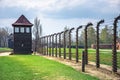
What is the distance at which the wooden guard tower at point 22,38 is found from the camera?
1950 inches

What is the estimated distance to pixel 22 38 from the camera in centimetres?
4959

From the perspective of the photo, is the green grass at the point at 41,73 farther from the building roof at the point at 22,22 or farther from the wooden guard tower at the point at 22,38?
the building roof at the point at 22,22

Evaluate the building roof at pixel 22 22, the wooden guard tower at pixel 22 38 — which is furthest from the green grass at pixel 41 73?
the building roof at pixel 22 22

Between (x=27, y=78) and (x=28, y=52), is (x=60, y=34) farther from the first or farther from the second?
(x=28, y=52)

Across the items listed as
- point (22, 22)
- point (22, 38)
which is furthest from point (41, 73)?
point (22, 22)

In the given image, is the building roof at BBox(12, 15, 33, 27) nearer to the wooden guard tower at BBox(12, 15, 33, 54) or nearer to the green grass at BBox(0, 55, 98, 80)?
the wooden guard tower at BBox(12, 15, 33, 54)

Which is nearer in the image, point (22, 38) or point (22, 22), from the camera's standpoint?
point (22, 38)

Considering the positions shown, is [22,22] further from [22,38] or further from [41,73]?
[41,73]

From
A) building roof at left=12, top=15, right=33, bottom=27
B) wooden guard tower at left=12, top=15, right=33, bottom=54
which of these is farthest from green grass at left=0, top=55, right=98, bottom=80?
building roof at left=12, top=15, right=33, bottom=27

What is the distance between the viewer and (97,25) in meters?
17.2

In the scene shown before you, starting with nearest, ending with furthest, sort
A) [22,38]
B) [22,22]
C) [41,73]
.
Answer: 1. [41,73]
2. [22,38]
3. [22,22]

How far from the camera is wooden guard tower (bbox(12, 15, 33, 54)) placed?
163 ft

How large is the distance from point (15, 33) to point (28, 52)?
3804mm

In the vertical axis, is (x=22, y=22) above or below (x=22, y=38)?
above
